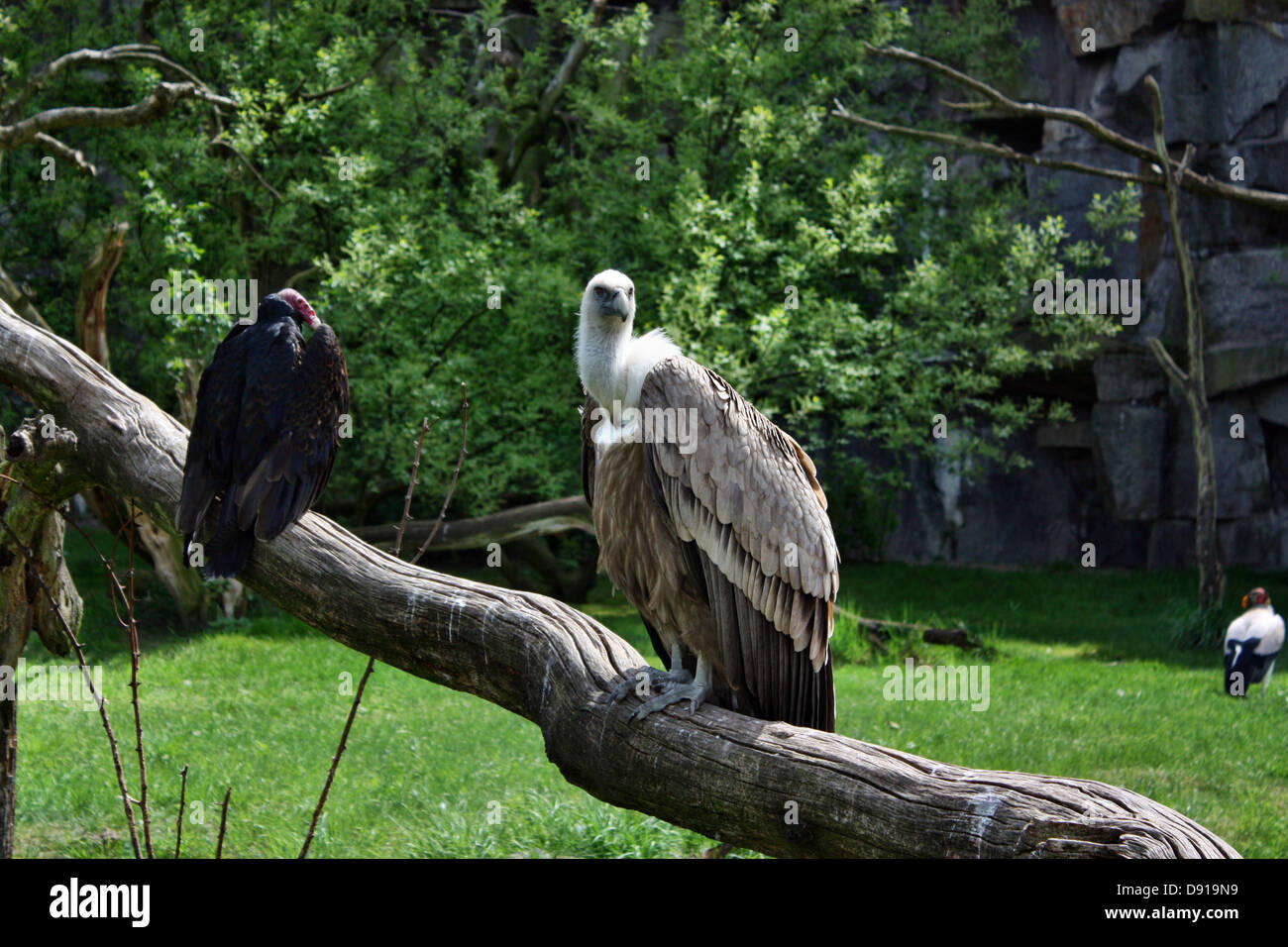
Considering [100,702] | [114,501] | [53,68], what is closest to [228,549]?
[100,702]

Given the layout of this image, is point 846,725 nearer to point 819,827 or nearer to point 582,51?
point 819,827

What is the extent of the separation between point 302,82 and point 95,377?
332 inches

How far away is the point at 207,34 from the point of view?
41.6ft

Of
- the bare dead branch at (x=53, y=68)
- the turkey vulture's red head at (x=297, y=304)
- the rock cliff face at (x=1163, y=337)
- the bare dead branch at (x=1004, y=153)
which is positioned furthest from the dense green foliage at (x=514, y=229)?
the turkey vulture's red head at (x=297, y=304)

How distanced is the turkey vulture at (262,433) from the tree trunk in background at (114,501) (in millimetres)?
2552

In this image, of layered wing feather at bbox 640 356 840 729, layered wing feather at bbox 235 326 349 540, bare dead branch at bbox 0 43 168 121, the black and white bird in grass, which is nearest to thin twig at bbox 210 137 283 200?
bare dead branch at bbox 0 43 168 121

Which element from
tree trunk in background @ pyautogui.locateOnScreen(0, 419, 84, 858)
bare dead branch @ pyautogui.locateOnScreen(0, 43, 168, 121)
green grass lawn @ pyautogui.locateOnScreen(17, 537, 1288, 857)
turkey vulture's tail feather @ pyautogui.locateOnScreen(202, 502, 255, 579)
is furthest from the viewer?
bare dead branch @ pyautogui.locateOnScreen(0, 43, 168, 121)

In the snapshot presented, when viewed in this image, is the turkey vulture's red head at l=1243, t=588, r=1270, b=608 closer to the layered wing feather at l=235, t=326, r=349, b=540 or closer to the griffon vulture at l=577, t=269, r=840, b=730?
the griffon vulture at l=577, t=269, r=840, b=730

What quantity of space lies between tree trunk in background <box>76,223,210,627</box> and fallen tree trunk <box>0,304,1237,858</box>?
2.38 metres

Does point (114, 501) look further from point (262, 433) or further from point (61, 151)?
point (262, 433)

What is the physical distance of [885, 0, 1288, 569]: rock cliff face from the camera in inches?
572

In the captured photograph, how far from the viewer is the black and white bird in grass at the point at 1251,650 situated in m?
9.05

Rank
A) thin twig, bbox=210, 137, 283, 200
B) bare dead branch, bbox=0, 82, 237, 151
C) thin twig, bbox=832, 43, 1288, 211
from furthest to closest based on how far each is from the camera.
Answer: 1. thin twig, bbox=832, 43, 1288, 211
2. thin twig, bbox=210, 137, 283, 200
3. bare dead branch, bbox=0, 82, 237, 151

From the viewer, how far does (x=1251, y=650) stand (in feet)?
29.7
